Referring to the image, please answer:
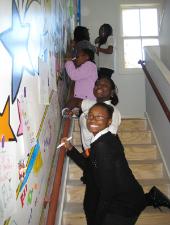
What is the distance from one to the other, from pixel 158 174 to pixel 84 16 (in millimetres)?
3781

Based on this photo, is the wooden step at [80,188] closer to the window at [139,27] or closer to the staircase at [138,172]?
the staircase at [138,172]

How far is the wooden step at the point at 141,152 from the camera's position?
3.63 metres

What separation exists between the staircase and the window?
2.33m

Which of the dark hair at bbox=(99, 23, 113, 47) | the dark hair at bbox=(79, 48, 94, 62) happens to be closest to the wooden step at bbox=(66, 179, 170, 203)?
the dark hair at bbox=(79, 48, 94, 62)

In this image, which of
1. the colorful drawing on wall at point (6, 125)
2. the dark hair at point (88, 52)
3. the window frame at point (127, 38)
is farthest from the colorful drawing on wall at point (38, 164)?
the window frame at point (127, 38)

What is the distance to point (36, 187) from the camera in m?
1.86

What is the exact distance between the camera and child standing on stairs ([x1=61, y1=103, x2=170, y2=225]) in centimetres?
171

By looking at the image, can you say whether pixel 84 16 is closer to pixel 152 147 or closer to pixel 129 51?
pixel 129 51

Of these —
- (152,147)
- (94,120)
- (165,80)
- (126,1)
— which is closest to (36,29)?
(94,120)

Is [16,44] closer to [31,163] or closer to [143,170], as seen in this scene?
[31,163]

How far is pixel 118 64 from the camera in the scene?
19.7ft

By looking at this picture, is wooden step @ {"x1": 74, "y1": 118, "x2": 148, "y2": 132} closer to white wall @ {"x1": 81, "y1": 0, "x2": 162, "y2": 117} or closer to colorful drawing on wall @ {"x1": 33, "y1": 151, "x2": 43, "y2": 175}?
white wall @ {"x1": 81, "y1": 0, "x2": 162, "y2": 117}

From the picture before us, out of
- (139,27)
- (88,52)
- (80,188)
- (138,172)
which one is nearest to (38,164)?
(80,188)

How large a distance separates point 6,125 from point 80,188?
1925 mm
